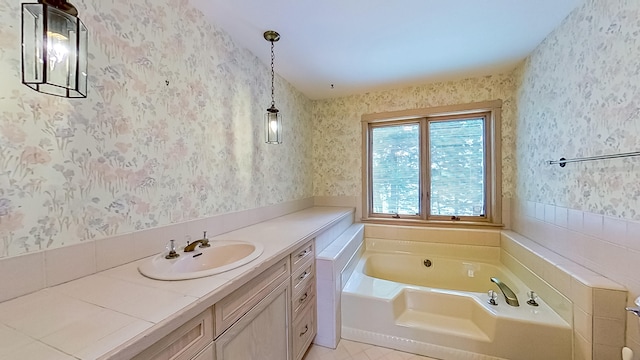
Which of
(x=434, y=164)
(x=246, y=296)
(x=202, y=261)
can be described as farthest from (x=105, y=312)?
(x=434, y=164)

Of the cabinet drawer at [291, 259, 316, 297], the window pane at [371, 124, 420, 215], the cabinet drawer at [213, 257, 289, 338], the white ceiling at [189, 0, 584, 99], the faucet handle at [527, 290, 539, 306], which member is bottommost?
the faucet handle at [527, 290, 539, 306]

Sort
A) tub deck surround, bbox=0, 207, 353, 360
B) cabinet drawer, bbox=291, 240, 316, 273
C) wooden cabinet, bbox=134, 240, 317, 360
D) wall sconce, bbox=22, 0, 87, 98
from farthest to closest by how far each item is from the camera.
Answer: cabinet drawer, bbox=291, 240, 316, 273
wooden cabinet, bbox=134, 240, 317, 360
wall sconce, bbox=22, 0, 87, 98
tub deck surround, bbox=0, 207, 353, 360

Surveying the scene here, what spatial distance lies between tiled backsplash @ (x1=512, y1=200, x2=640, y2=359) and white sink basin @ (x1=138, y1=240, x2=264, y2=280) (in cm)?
184

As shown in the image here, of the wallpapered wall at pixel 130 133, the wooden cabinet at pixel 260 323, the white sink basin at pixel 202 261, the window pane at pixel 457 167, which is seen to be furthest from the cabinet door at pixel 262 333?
the window pane at pixel 457 167

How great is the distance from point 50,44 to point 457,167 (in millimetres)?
3218

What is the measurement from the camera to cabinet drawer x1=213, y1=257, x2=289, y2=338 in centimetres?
96

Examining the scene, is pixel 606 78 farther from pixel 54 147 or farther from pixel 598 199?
pixel 54 147

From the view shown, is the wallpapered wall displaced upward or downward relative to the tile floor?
upward

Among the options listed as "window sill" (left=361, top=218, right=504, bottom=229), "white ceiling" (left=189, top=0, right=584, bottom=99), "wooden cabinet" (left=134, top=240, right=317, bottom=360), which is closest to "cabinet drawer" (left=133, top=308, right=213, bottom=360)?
"wooden cabinet" (left=134, top=240, right=317, bottom=360)

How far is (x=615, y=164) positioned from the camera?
1.34m

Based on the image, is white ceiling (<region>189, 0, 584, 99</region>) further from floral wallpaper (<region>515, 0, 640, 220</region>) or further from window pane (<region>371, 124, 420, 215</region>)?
window pane (<region>371, 124, 420, 215</region>)

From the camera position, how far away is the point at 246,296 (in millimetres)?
1105

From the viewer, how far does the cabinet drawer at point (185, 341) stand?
0.72m

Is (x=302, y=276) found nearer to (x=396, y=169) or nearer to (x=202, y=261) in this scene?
(x=202, y=261)
